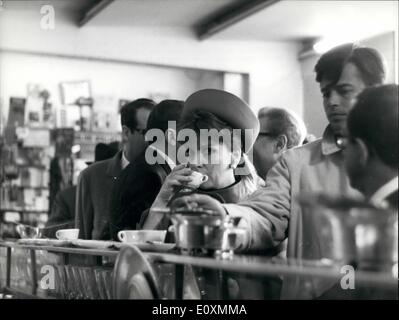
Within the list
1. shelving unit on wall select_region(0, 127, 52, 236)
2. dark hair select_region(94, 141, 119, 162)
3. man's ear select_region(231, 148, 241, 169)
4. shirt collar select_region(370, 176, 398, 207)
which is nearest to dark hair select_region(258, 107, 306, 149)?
man's ear select_region(231, 148, 241, 169)

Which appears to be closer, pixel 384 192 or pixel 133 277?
pixel 384 192

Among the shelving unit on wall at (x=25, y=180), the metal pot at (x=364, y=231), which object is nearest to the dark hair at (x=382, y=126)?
the metal pot at (x=364, y=231)

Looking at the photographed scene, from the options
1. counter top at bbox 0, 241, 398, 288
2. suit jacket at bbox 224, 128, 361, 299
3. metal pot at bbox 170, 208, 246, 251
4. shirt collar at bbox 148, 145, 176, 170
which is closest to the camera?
counter top at bbox 0, 241, 398, 288

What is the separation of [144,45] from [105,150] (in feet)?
0.91

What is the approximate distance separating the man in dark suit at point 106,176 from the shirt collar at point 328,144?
1.40 ft

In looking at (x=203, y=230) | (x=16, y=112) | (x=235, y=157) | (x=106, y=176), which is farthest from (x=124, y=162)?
(x=203, y=230)

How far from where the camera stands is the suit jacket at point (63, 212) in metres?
1.44

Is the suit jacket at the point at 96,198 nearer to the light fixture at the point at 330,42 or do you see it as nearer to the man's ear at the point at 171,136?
the man's ear at the point at 171,136

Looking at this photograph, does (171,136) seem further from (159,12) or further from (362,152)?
(362,152)

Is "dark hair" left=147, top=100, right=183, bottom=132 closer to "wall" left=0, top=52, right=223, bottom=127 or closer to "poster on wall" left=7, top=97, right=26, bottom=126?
"wall" left=0, top=52, right=223, bottom=127

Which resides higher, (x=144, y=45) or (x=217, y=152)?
(x=144, y=45)

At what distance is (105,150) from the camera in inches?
55.9

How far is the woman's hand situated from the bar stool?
20 centimetres

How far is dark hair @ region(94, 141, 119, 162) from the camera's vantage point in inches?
55.4
